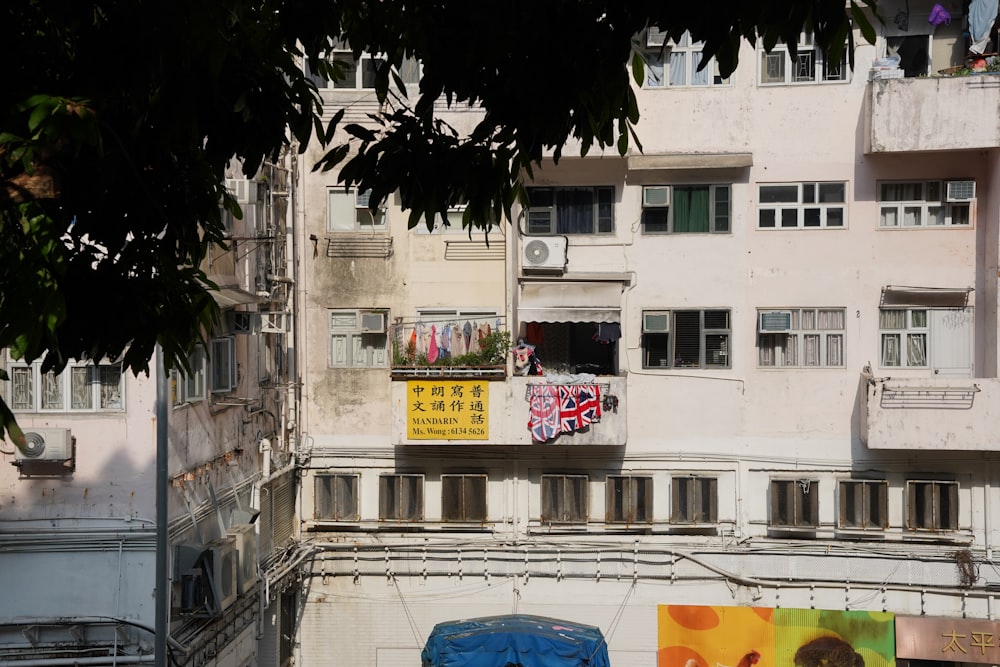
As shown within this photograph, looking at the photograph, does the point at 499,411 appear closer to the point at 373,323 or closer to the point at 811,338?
A: the point at 373,323

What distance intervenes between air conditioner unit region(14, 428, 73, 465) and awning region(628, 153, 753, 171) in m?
8.26

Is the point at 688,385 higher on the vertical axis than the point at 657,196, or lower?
lower

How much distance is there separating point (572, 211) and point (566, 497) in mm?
4064

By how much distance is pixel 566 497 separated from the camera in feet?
51.5

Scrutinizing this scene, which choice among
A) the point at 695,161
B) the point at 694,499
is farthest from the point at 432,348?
the point at 695,161

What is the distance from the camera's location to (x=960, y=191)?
14680mm

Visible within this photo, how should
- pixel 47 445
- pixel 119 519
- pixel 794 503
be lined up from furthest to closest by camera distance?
pixel 794 503 → pixel 119 519 → pixel 47 445

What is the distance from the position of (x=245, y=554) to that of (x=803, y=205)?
867 centimetres

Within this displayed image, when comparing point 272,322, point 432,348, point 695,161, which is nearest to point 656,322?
point 695,161

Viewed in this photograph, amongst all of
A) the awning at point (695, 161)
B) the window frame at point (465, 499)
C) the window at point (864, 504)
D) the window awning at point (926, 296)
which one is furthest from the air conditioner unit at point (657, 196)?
the window at point (864, 504)

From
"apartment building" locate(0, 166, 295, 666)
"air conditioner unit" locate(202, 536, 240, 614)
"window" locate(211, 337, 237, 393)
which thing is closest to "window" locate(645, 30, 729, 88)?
"apartment building" locate(0, 166, 295, 666)

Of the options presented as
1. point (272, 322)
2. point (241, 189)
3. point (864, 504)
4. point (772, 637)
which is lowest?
point (772, 637)

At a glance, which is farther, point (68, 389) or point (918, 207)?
point (918, 207)

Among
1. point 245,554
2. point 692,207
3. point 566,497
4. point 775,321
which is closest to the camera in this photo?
point 245,554
